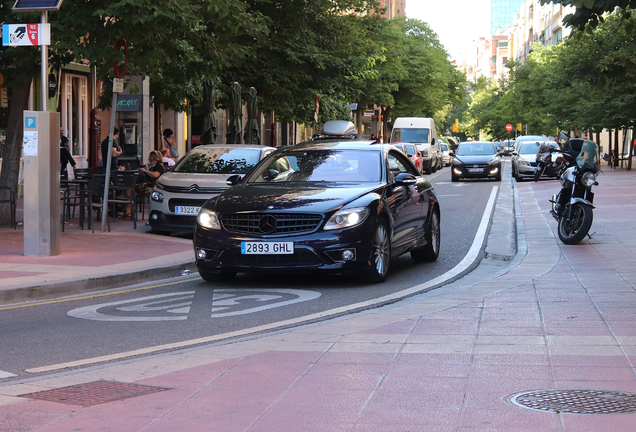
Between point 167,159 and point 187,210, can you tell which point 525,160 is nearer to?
point 167,159

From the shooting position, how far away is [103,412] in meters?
4.91

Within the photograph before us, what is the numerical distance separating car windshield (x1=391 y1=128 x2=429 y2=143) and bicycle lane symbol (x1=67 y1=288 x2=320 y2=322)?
38.5m

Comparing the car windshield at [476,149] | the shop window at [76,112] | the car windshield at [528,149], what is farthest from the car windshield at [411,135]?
the shop window at [76,112]

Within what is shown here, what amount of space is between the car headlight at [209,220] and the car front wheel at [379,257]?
163 cm

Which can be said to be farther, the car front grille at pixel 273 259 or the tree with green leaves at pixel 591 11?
the tree with green leaves at pixel 591 11

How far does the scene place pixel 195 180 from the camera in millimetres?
14867

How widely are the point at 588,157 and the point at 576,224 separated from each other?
1077 millimetres

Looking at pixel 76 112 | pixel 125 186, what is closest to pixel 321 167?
pixel 125 186

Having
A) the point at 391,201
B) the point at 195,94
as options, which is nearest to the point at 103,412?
the point at 391,201

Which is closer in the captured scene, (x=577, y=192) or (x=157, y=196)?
(x=577, y=192)

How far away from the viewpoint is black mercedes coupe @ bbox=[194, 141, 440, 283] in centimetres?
945

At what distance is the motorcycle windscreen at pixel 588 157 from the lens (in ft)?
45.3

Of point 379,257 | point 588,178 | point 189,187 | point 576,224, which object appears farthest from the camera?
point 189,187

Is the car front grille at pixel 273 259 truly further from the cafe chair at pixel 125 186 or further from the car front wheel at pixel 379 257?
the cafe chair at pixel 125 186
